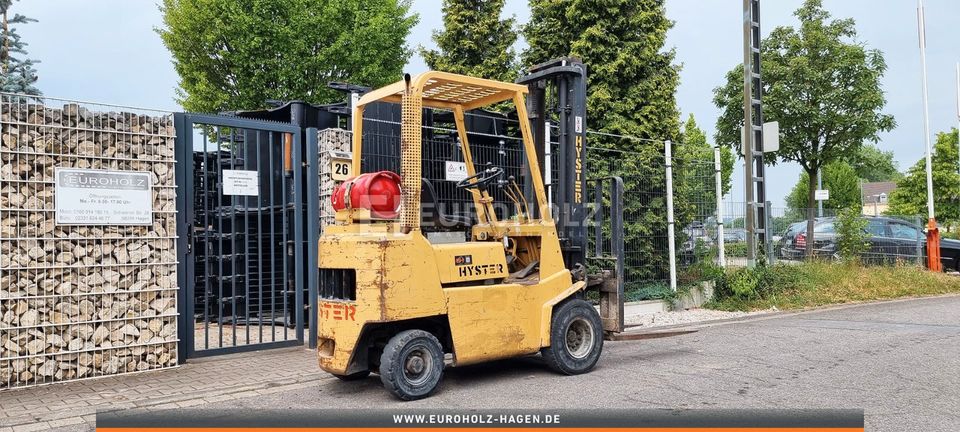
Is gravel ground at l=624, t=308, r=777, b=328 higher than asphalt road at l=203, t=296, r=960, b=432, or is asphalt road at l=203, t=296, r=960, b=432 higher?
asphalt road at l=203, t=296, r=960, b=432

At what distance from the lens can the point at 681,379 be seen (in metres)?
6.59

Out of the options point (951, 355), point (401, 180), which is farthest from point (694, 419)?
point (951, 355)

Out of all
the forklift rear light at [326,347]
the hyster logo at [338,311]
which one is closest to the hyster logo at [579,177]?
the hyster logo at [338,311]

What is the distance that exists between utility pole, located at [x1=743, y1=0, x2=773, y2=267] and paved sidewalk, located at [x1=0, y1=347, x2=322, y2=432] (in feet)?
27.1

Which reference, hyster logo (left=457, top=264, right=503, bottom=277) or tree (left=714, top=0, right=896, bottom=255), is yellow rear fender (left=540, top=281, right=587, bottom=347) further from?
tree (left=714, top=0, right=896, bottom=255)

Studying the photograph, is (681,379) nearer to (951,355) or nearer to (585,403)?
(585,403)

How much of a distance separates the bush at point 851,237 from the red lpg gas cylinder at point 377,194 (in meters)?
12.0

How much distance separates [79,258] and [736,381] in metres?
5.98

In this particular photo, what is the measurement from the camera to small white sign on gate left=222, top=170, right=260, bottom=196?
25.2 ft

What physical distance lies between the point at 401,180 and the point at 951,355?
6148mm

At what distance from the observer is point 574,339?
7004 millimetres

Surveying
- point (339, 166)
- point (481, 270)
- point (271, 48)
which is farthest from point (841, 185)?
point (481, 270)

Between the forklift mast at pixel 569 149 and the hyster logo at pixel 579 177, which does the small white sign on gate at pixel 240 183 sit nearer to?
the forklift mast at pixel 569 149

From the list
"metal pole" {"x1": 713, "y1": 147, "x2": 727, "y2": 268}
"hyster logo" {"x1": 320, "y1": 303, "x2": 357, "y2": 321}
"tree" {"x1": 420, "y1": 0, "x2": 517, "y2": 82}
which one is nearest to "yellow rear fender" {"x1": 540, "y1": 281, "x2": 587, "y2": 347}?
"hyster logo" {"x1": 320, "y1": 303, "x2": 357, "y2": 321}
